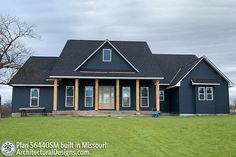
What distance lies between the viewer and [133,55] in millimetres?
29328

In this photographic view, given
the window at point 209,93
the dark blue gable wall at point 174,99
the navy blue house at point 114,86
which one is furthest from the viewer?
the dark blue gable wall at point 174,99

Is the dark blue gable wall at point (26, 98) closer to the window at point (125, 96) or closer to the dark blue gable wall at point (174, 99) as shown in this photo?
the window at point (125, 96)

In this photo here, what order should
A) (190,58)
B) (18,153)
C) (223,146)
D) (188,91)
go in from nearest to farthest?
(18,153) < (223,146) < (188,91) < (190,58)

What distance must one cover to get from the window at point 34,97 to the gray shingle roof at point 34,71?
0.80 meters

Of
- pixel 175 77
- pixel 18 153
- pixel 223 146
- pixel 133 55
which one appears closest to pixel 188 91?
pixel 175 77

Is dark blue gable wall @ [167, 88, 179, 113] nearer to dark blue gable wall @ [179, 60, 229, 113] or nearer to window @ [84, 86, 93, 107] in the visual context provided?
dark blue gable wall @ [179, 60, 229, 113]

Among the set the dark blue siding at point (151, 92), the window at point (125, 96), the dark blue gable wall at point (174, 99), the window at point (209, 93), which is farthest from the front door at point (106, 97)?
the window at point (209, 93)

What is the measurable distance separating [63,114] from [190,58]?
1655cm

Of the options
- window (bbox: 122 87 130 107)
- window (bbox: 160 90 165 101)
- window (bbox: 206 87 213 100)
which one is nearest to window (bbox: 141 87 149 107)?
window (bbox: 122 87 130 107)

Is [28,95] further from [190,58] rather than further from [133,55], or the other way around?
[190,58]

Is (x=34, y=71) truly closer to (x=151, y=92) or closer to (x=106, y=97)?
(x=106, y=97)

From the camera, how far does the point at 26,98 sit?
26.8m

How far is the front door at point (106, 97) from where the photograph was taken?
88.8 feet

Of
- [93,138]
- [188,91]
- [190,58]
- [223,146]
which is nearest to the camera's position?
[223,146]
